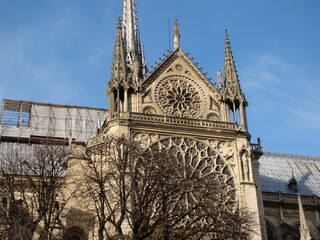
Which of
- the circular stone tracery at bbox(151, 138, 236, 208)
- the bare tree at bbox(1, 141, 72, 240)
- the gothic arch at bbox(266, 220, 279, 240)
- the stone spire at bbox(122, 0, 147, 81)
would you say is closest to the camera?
the bare tree at bbox(1, 141, 72, 240)

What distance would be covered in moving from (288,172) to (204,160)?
19.1 metres

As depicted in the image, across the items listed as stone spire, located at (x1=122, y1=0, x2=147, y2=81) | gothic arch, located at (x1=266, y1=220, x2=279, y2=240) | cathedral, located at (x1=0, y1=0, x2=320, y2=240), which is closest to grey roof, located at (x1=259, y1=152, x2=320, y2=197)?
gothic arch, located at (x1=266, y1=220, x2=279, y2=240)

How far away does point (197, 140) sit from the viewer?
115 feet

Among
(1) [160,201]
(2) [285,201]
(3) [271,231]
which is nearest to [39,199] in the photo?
(1) [160,201]

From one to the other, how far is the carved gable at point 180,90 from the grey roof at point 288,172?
1284 cm

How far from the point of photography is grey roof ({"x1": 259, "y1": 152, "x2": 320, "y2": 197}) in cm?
4862

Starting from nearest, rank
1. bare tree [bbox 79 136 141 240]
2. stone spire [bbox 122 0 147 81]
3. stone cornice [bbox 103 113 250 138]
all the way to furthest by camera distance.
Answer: bare tree [bbox 79 136 141 240] < stone cornice [bbox 103 113 250 138] < stone spire [bbox 122 0 147 81]

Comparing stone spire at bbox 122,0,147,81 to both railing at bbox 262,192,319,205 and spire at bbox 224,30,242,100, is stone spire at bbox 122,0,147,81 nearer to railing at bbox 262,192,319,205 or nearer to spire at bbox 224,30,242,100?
spire at bbox 224,30,242,100

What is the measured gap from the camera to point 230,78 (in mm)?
38438

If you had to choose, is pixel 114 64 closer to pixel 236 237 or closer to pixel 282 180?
pixel 236 237

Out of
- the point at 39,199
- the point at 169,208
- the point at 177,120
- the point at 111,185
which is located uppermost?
the point at 177,120

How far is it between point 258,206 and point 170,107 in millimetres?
8162

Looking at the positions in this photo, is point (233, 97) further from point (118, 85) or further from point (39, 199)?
point (39, 199)

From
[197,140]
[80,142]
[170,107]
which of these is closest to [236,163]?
[197,140]
